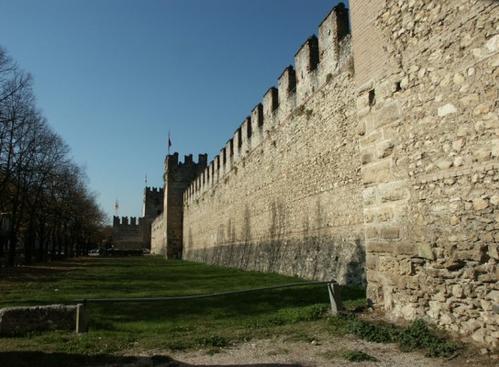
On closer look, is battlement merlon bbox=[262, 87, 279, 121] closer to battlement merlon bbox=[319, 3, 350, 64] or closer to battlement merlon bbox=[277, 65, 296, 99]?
battlement merlon bbox=[277, 65, 296, 99]

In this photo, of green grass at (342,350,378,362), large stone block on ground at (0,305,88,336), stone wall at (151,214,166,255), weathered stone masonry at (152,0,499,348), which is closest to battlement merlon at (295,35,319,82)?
weathered stone masonry at (152,0,499,348)

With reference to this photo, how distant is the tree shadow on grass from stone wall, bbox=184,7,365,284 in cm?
596

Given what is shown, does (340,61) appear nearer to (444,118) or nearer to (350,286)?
(350,286)

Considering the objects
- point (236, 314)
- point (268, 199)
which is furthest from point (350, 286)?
point (268, 199)

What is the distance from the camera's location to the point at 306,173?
1411cm

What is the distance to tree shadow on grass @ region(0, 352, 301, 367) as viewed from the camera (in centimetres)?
499

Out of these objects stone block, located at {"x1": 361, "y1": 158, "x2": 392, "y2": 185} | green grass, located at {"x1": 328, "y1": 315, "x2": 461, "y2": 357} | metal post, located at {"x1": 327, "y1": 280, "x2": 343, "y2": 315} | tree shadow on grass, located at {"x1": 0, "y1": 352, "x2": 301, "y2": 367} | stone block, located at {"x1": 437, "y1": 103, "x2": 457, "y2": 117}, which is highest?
stone block, located at {"x1": 437, "y1": 103, "x2": 457, "y2": 117}

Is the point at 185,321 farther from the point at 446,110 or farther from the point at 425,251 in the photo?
the point at 446,110

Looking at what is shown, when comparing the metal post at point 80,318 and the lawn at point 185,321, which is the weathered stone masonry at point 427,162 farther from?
the metal post at point 80,318

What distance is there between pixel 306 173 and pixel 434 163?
8713 millimetres

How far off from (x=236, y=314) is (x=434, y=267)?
373 centimetres

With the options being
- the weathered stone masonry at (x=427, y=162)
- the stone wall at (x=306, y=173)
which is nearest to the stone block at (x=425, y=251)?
the weathered stone masonry at (x=427, y=162)

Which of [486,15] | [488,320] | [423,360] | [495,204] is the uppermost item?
[486,15]

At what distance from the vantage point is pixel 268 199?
18.0 m
